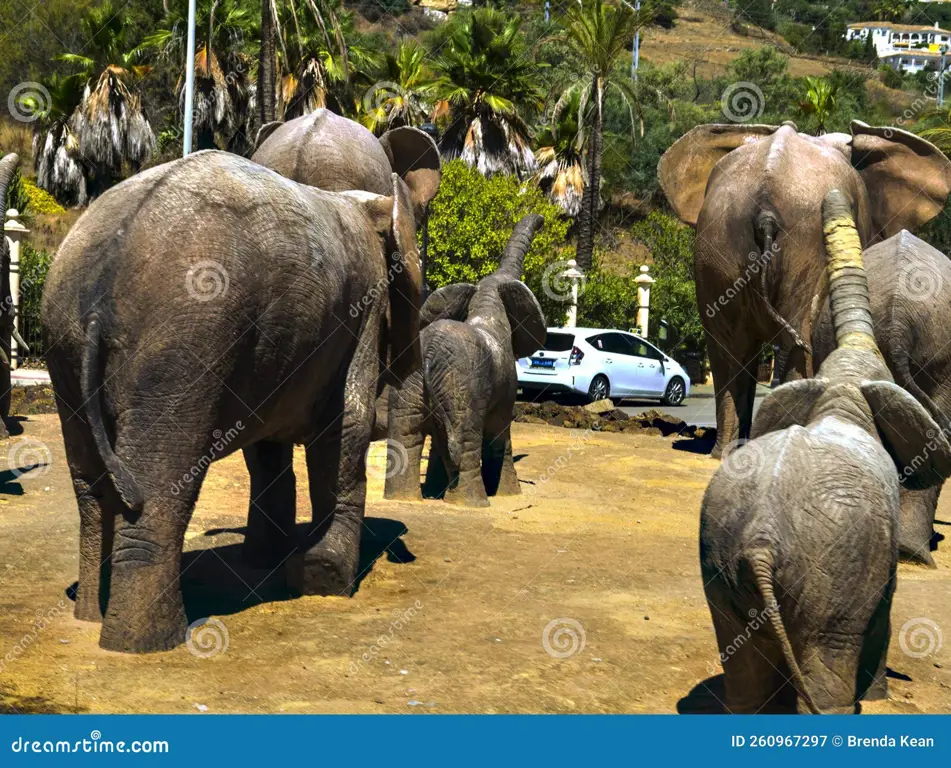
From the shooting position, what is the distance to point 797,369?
12.3 m

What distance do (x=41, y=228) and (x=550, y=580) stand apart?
36663 mm

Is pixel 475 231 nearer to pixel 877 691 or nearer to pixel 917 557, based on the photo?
pixel 917 557

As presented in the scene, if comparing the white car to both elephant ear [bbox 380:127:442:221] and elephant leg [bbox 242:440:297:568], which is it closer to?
elephant ear [bbox 380:127:442:221]

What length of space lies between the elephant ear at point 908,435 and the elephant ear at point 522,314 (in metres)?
7.41

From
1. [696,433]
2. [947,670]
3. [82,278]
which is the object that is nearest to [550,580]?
[947,670]

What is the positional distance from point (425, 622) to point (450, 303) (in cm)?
590

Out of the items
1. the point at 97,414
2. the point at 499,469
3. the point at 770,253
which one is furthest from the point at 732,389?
the point at 97,414

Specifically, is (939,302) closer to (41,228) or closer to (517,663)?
(517,663)

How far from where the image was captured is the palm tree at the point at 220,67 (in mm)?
35688

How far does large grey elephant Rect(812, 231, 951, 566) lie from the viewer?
9.30 metres

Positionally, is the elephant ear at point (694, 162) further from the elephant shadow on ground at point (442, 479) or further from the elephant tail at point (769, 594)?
the elephant tail at point (769, 594)

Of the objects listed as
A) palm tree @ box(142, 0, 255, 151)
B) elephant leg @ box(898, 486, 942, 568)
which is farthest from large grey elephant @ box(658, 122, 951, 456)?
palm tree @ box(142, 0, 255, 151)

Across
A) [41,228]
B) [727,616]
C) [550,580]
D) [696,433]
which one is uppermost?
[727,616]

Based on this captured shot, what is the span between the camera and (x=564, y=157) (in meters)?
39.5
